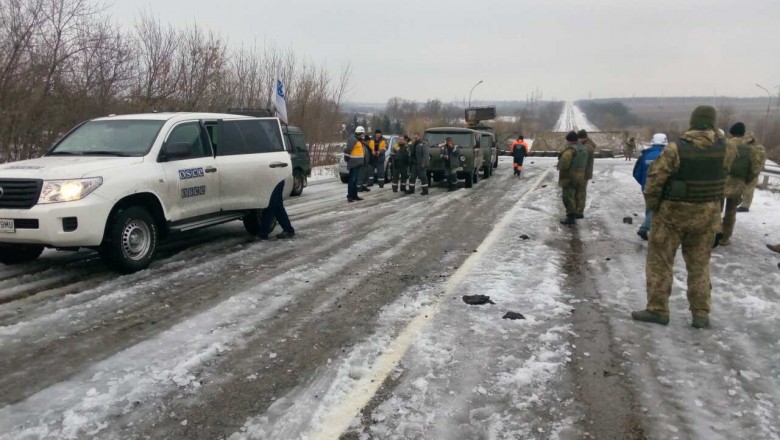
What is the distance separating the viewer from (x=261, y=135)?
326 inches

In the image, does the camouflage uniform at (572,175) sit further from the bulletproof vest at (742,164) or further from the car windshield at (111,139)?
the car windshield at (111,139)

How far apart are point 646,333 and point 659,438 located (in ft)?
5.57

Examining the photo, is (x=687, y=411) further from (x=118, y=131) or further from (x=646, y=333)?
(x=118, y=131)

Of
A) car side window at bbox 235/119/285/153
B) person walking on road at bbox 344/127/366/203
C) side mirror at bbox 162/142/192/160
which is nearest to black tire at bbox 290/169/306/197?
person walking on road at bbox 344/127/366/203

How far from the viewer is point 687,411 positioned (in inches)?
128

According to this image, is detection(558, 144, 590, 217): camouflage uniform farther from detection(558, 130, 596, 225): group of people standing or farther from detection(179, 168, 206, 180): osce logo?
detection(179, 168, 206, 180): osce logo

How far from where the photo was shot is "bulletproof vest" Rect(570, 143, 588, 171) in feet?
33.8

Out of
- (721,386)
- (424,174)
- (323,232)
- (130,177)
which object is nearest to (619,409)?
(721,386)

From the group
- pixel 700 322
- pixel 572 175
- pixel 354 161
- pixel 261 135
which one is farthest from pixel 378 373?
pixel 354 161

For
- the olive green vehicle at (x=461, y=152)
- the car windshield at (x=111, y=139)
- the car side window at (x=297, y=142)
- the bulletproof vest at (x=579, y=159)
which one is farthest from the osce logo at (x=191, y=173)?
the olive green vehicle at (x=461, y=152)

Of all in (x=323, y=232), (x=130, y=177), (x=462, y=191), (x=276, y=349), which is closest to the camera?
(x=276, y=349)

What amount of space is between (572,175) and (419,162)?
5.44 m

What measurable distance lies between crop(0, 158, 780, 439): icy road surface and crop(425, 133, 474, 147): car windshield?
33.5 ft

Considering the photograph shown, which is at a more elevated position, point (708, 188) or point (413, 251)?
point (708, 188)
